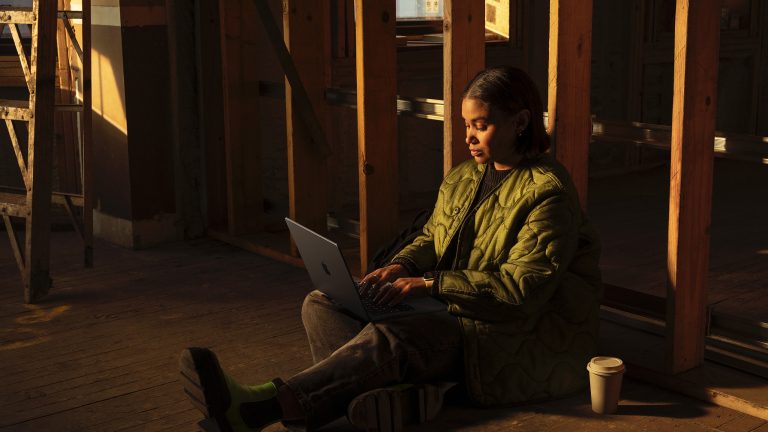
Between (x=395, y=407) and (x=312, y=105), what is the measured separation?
2452mm

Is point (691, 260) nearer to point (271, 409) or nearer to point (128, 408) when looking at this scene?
point (271, 409)

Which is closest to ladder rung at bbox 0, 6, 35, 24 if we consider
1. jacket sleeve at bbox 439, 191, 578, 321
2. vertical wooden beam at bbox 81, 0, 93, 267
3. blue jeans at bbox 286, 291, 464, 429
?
vertical wooden beam at bbox 81, 0, 93, 267

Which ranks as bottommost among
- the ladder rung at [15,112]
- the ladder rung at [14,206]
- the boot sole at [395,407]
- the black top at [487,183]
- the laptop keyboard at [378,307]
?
the boot sole at [395,407]

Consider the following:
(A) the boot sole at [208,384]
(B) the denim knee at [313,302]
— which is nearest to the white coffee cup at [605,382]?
(B) the denim knee at [313,302]

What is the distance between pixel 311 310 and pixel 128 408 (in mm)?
715

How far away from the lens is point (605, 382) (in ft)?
10.8

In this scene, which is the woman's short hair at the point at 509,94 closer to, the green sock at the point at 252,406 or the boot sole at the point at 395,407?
the boot sole at the point at 395,407

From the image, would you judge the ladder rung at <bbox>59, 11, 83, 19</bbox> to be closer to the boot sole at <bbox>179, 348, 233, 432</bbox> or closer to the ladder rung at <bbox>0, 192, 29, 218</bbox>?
the ladder rung at <bbox>0, 192, 29, 218</bbox>

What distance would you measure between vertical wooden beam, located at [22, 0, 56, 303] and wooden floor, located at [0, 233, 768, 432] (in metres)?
0.15

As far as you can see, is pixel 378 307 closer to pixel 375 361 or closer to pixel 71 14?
pixel 375 361

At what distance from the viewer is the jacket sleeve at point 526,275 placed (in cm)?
319

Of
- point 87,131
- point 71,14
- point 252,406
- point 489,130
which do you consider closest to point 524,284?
point 489,130

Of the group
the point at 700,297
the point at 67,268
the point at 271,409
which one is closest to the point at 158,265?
the point at 67,268

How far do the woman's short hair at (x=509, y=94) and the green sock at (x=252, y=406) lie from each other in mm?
1105
